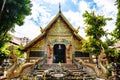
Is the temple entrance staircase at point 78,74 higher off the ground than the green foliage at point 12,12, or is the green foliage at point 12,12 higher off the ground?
the green foliage at point 12,12

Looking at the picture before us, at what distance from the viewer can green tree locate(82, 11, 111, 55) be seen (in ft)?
52.6

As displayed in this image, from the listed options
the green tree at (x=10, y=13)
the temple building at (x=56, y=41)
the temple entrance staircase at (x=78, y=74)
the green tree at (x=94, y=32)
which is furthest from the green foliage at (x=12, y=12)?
the green tree at (x=94, y=32)

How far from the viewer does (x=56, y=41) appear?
1853cm

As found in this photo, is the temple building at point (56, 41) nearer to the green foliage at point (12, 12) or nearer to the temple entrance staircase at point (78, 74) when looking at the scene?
the temple entrance staircase at point (78, 74)

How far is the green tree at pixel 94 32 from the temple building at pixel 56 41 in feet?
4.90

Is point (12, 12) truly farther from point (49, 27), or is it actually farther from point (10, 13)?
point (49, 27)

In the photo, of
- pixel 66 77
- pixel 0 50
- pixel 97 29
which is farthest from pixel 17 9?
pixel 97 29

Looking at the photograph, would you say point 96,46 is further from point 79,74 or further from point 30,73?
point 30,73

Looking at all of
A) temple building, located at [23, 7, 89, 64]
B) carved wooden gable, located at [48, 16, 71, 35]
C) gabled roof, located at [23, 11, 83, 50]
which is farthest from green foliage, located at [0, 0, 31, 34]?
carved wooden gable, located at [48, 16, 71, 35]

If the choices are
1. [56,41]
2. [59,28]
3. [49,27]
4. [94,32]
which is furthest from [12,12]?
[94,32]

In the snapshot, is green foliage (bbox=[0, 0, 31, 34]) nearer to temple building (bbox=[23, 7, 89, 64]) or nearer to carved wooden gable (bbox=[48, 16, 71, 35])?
temple building (bbox=[23, 7, 89, 64])

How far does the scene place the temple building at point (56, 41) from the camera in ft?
59.1

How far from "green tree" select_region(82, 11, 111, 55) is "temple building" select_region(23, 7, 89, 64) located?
1.49 meters

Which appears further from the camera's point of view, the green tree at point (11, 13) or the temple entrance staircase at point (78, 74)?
the green tree at point (11, 13)
